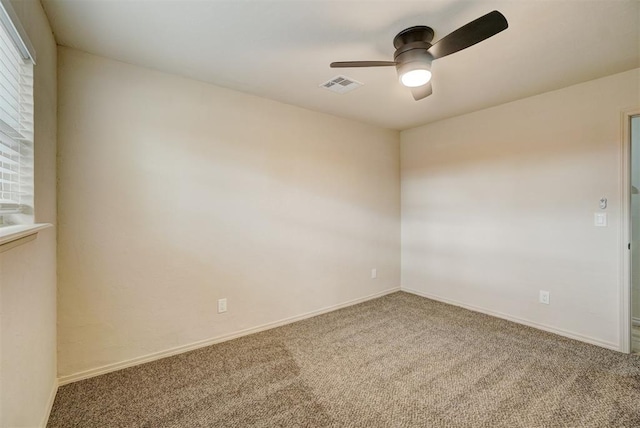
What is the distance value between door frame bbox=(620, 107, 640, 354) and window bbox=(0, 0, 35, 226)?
4029mm

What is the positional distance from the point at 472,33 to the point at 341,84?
1289 millimetres

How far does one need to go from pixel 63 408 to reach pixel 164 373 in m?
0.56

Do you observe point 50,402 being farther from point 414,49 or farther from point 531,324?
point 531,324

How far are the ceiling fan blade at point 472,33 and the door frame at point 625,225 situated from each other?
195cm

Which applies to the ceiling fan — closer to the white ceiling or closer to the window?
the white ceiling

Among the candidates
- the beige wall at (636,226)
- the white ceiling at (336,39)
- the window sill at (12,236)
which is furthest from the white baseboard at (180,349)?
the beige wall at (636,226)

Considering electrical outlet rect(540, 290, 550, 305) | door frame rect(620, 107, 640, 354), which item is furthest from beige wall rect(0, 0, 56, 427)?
door frame rect(620, 107, 640, 354)

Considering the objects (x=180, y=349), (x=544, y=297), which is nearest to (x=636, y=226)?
(x=544, y=297)

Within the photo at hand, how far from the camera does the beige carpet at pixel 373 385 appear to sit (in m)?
1.68

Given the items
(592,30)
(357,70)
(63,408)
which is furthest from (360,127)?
(63,408)

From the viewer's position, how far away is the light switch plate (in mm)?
2527

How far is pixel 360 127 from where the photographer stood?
376cm

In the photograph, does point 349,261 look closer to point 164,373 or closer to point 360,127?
point 360,127

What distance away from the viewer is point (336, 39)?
1909 millimetres
